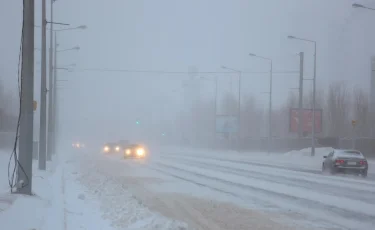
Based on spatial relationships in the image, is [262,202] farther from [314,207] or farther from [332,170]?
[332,170]

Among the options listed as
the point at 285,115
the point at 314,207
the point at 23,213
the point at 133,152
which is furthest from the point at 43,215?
the point at 285,115

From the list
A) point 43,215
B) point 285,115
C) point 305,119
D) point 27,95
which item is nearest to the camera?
point 43,215

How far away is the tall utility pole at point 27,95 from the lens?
12328mm

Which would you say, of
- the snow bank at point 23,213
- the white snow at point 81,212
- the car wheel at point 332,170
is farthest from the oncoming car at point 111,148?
the snow bank at point 23,213

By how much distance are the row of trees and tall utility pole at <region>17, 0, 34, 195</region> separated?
6333 cm

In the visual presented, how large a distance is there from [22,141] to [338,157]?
796 inches

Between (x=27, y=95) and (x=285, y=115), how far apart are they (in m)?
86.8

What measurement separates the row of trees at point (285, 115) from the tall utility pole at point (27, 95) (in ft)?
208

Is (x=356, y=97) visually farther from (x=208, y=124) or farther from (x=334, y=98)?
(x=208, y=124)

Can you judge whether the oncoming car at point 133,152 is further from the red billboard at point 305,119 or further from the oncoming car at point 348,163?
the oncoming car at point 348,163

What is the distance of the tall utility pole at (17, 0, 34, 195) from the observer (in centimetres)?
1233

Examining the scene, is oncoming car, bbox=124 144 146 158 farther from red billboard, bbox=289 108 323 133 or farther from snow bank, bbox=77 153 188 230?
snow bank, bbox=77 153 188 230

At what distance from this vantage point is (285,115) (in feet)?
317

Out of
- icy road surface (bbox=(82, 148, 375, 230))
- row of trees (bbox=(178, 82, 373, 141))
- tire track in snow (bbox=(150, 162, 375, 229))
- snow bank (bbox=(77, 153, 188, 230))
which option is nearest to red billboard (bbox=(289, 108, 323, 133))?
row of trees (bbox=(178, 82, 373, 141))
